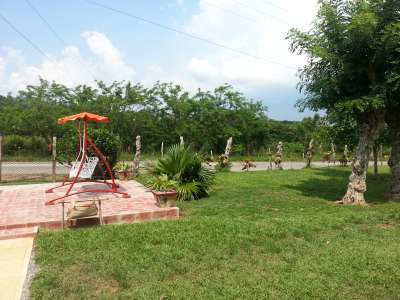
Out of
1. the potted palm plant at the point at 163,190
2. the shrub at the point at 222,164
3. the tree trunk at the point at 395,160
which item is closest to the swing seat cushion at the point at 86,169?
the potted palm plant at the point at 163,190

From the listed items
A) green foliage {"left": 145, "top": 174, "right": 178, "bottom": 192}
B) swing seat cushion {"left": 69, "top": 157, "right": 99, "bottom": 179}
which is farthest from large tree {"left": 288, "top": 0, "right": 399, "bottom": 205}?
swing seat cushion {"left": 69, "top": 157, "right": 99, "bottom": 179}

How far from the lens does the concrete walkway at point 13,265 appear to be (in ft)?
11.5

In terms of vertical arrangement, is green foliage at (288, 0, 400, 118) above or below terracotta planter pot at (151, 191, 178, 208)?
above

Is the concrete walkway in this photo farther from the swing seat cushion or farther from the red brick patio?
the swing seat cushion

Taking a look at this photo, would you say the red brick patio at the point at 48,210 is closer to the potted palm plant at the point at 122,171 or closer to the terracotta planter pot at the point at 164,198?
the terracotta planter pot at the point at 164,198

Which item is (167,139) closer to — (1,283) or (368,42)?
(368,42)

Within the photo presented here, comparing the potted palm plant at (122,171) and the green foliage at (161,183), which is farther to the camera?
the potted palm plant at (122,171)

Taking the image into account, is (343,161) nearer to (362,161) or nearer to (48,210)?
(362,161)

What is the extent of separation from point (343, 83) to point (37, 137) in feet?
64.0

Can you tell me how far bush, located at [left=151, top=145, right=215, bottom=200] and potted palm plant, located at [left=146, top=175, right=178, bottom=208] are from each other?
234 mm

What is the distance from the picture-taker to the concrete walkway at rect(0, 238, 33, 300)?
11.5ft

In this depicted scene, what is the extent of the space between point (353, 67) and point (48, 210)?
7.16 m

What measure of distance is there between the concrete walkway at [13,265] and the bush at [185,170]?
4.31 meters

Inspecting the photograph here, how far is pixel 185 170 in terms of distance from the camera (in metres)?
9.02
